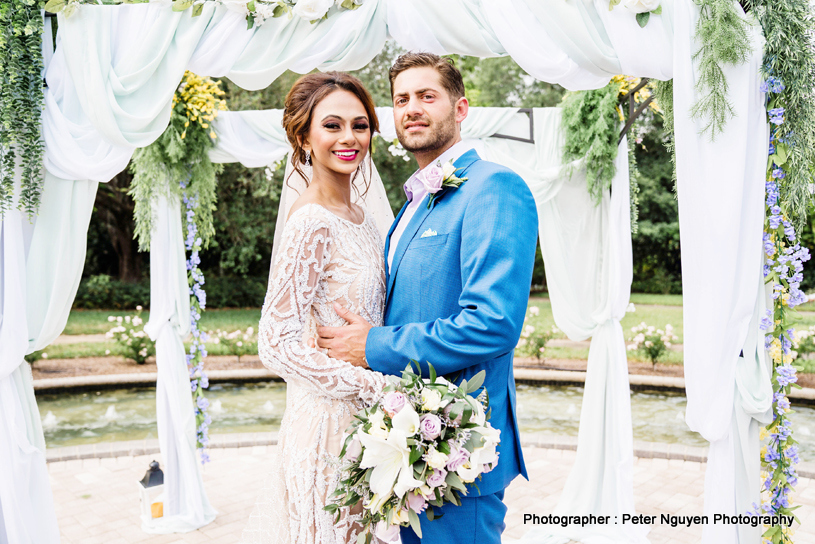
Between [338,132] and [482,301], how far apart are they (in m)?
0.90

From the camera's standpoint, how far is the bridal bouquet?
1560 mm

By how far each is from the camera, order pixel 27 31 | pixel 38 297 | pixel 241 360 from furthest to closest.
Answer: pixel 241 360 → pixel 38 297 → pixel 27 31

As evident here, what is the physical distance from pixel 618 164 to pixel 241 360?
1069 centimetres

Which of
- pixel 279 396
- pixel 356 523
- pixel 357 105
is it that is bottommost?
pixel 279 396

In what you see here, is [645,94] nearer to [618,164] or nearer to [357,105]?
[618,164]

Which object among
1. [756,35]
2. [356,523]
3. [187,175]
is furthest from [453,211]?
[187,175]

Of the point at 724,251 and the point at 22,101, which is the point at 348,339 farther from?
the point at 22,101

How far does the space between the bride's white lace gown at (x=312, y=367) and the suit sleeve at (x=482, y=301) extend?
22cm

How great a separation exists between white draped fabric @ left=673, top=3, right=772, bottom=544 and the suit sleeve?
1.42 m

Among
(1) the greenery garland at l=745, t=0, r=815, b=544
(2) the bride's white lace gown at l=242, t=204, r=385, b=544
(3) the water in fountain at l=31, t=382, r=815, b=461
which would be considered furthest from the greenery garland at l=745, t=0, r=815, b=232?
(3) the water in fountain at l=31, t=382, r=815, b=461

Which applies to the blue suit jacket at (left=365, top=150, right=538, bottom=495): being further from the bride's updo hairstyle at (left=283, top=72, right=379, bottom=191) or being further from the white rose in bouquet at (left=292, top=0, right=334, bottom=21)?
the white rose in bouquet at (left=292, top=0, right=334, bottom=21)

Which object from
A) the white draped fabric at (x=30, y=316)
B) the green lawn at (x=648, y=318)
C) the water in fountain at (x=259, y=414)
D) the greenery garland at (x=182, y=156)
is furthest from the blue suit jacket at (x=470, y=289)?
the green lawn at (x=648, y=318)

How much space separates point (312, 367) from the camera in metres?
1.94

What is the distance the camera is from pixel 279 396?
415 inches
